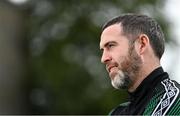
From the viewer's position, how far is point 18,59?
25234mm

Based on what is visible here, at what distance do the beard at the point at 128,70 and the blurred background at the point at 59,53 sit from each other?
56.5ft

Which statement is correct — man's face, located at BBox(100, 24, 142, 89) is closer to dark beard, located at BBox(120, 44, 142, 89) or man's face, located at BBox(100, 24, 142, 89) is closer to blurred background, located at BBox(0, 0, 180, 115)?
dark beard, located at BBox(120, 44, 142, 89)

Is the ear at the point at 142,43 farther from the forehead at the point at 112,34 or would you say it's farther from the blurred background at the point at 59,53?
the blurred background at the point at 59,53

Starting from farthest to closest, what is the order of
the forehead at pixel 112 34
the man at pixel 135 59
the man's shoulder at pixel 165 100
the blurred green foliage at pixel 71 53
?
the blurred green foliage at pixel 71 53
the forehead at pixel 112 34
the man at pixel 135 59
the man's shoulder at pixel 165 100

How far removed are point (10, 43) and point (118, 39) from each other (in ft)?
68.8

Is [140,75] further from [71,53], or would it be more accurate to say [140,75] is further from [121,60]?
[71,53]

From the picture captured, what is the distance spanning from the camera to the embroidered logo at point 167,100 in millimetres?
4172

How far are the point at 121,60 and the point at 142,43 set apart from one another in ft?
0.63

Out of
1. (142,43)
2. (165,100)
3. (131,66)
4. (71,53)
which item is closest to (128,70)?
(131,66)

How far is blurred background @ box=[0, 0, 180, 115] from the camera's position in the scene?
22500mm

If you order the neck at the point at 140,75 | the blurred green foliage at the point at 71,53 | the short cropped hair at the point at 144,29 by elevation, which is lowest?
the blurred green foliage at the point at 71,53

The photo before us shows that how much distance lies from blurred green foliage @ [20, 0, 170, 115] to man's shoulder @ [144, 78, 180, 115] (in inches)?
686

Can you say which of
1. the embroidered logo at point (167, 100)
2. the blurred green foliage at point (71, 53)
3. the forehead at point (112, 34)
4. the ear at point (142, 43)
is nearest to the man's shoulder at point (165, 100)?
the embroidered logo at point (167, 100)

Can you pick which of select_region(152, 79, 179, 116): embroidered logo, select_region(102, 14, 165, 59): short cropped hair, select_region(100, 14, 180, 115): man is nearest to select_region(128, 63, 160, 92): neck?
select_region(100, 14, 180, 115): man
